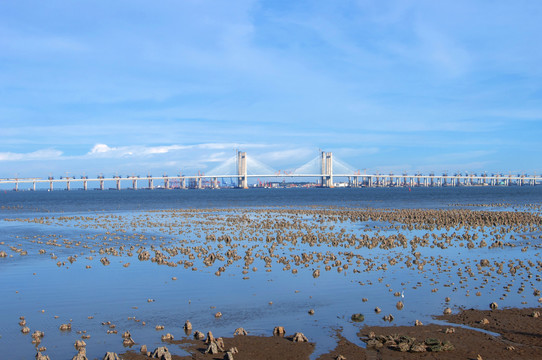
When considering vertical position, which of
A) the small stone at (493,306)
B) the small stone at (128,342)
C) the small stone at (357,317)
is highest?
the small stone at (493,306)

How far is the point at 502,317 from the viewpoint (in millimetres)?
15281

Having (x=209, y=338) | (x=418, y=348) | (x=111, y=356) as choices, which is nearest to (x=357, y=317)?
(x=418, y=348)

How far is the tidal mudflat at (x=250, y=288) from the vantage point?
14.1 metres

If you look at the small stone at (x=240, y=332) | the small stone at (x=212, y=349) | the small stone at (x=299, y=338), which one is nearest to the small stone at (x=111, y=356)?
the small stone at (x=212, y=349)

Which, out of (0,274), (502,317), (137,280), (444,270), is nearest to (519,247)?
(444,270)

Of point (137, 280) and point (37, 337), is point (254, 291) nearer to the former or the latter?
point (137, 280)

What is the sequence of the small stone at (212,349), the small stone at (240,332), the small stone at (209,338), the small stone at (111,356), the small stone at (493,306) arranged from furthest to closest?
the small stone at (493,306)
the small stone at (240,332)
the small stone at (209,338)
the small stone at (212,349)
the small stone at (111,356)

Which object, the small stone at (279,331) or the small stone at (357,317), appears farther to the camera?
the small stone at (357,317)

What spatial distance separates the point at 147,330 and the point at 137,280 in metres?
7.51

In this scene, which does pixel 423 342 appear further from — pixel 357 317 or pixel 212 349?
pixel 212 349

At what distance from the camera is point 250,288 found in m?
20.1

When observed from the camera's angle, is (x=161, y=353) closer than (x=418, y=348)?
Yes

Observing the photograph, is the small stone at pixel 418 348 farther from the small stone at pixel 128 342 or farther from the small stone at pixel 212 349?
the small stone at pixel 128 342

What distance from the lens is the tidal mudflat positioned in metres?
14.1
